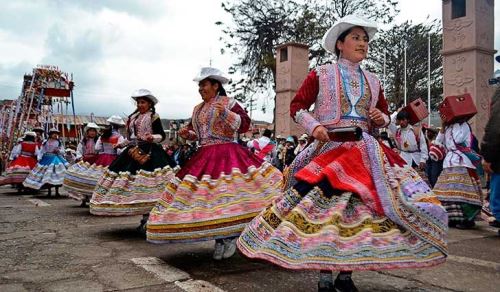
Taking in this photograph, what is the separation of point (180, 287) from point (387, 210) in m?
1.59

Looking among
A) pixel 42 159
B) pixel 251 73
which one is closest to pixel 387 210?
pixel 42 159

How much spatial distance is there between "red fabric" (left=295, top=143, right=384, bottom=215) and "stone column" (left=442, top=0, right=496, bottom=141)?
26.0 feet

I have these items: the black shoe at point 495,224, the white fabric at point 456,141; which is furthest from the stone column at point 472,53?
the black shoe at point 495,224

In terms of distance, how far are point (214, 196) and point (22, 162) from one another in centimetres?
983

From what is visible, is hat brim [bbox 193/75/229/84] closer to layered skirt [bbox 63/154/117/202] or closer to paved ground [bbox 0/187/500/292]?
paved ground [bbox 0/187/500/292]

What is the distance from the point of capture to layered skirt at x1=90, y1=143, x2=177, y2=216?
5.54 m

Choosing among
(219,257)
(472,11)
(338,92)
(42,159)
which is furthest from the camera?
(42,159)

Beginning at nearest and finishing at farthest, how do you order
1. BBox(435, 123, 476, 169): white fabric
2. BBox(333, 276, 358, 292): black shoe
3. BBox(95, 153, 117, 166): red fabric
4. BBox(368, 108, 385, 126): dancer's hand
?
BBox(333, 276, 358, 292): black shoe
BBox(368, 108, 385, 126): dancer's hand
BBox(435, 123, 476, 169): white fabric
BBox(95, 153, 117, 166): red fabric

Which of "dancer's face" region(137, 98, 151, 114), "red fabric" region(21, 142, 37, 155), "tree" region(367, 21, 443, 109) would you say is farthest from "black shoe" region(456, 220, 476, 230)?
"tree" region(367, 21, 443, 109)

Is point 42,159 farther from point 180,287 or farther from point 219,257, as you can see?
point 180,287

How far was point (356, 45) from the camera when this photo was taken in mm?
3402

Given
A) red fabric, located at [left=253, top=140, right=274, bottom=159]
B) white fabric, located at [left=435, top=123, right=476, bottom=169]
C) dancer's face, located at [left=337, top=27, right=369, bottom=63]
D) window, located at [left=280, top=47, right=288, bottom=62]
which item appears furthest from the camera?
window, located at [left=280, top=47, right=288, bottom=62]

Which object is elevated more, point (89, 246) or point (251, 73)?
point (251, 73)

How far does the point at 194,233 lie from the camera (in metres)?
3.91
